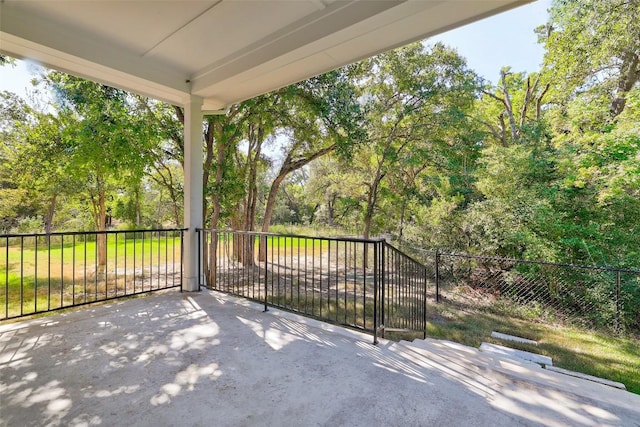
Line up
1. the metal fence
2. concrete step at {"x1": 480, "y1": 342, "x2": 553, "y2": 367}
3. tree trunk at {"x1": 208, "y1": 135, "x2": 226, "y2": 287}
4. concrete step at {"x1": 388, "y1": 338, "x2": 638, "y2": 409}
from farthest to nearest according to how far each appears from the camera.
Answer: tree trunk at {"x1": 208, "y1": 135, "x2": 226, "y2": 287} < the metal fence < concrete step at {"x1": 480, "y1": 342, "x2": 553, "y2": 367} < concrete step at {"x1": 388, "y1": 338, "x2": 638, "y2": 409}

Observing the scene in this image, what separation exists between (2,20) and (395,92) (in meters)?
7.55

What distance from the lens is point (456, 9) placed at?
6.62ft

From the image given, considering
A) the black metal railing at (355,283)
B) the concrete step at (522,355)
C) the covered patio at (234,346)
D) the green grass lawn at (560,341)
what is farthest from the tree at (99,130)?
the concrete step at (522,355)

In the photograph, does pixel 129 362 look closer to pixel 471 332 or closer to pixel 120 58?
pixel 120 58

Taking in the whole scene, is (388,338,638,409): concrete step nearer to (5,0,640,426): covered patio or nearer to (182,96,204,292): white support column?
(5,0,640,426): covered patio

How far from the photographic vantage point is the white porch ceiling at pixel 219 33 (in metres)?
2.19

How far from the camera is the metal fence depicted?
4.45m

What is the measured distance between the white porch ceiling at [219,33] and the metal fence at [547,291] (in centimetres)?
372

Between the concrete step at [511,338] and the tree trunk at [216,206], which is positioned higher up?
the tree trunk at [216,206]

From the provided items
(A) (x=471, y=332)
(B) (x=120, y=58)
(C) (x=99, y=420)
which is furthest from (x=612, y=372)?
(B) (x=120, y=58)

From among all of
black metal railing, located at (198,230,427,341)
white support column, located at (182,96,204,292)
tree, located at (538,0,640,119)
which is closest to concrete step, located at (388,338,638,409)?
black metal railing, located at (198,230,427,341)

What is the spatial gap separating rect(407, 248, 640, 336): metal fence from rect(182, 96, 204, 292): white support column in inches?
175

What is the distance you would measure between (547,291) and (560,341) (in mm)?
1713

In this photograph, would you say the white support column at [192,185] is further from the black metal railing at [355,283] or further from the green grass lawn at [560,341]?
the green grass lawn at [560,341]
